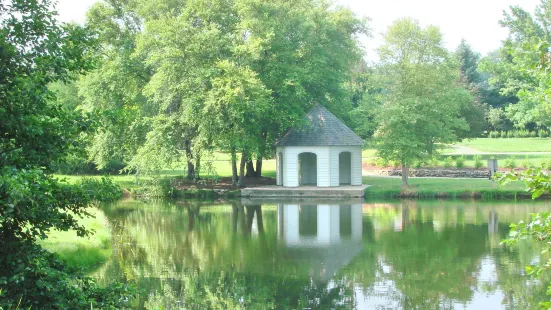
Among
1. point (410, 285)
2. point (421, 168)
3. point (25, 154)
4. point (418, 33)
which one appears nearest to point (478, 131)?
point (421, 168)

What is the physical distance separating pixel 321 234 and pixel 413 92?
43.4 feet

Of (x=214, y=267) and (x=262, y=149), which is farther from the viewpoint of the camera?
(x=262, y=149)

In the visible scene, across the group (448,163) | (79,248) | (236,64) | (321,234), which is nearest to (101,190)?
(79,248)

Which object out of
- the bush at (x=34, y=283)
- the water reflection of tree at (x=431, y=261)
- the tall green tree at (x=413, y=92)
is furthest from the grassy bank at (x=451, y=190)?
the bush at (x=34, y=283)

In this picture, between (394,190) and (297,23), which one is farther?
(297,23)

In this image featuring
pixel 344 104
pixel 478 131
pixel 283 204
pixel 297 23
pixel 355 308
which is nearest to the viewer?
pixel 355 308

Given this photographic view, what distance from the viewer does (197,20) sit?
1236 inches

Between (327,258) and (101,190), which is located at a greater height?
(101,190)

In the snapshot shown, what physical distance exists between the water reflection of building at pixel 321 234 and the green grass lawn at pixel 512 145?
25552 millimetres

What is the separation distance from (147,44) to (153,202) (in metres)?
7.53

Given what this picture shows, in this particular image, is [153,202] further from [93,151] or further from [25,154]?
[25,154]

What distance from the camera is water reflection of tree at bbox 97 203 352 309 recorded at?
1131cm

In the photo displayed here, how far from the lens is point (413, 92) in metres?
29.7

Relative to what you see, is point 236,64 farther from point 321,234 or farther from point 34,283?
point 34,283
